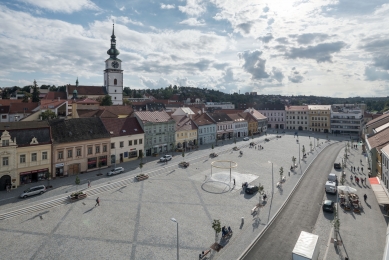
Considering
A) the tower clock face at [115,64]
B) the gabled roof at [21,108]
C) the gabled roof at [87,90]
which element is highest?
the tower clock face at [115,64]

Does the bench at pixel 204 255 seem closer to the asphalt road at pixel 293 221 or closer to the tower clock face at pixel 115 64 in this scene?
the asphalt road at pixel 293 221

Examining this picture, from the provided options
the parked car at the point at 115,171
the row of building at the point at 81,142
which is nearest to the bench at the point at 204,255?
the parked car at the point at 115,171

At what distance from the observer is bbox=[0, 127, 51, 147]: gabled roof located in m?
39.1

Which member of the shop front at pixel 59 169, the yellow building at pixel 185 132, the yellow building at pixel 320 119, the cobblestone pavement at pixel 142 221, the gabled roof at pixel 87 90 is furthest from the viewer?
the yellow building at pixel 320 119

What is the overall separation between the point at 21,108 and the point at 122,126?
55.7 m

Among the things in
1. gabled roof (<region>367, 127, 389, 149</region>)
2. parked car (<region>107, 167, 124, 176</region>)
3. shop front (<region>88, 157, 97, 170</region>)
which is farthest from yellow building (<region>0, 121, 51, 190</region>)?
gabled roof (<region>367, 127, 389, 149</region>)

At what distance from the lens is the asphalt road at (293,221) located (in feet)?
73.9

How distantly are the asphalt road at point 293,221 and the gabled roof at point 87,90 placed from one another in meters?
97.4

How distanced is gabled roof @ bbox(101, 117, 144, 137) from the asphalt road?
35707mm

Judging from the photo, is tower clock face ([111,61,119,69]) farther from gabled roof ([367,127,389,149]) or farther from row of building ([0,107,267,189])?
gabled roof ([367,127,389,149])

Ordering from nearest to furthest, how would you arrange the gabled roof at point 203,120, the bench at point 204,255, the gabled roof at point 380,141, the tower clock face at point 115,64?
the bench at point 204,255 → the gabled roof at point 380,141 → the gabled roof at point 203,120 → the tower clock face at point 115,64

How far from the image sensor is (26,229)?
25984mm

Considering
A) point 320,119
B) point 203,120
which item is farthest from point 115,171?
point 320,119

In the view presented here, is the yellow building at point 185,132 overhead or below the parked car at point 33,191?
overhead
